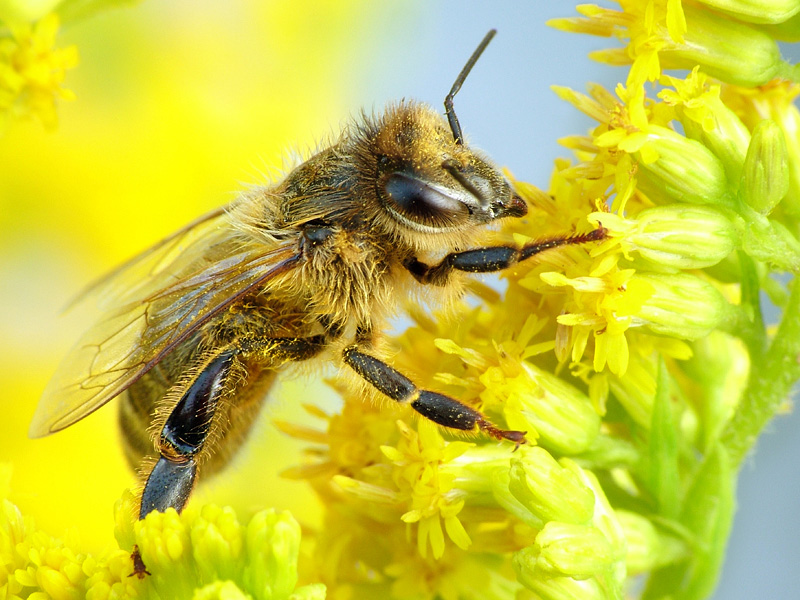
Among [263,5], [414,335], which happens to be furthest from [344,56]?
[414,335]

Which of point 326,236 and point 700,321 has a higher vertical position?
point 326,236

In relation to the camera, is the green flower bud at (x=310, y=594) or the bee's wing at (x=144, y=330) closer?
the green flower bud at (x=310, y=594)

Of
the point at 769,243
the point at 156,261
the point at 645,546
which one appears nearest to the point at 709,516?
the point at 645,546

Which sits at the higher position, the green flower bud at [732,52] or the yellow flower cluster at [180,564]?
the green flower bud at [732,52]

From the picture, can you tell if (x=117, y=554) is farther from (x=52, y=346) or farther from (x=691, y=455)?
(x=52, y=346)

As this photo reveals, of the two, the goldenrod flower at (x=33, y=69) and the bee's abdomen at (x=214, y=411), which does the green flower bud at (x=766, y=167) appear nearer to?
the bee's abdomen at (x=214, y=411)

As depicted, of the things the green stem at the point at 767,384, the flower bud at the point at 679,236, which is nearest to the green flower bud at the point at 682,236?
the flower bud at the point at 679,236
